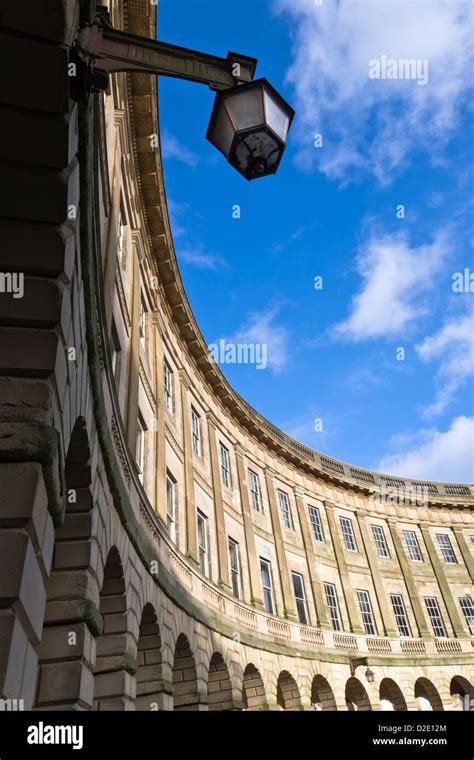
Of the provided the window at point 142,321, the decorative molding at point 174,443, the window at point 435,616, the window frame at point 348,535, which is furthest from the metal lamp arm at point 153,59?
the window at point 435,616

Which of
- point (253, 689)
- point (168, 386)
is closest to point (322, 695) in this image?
point (253, 689)

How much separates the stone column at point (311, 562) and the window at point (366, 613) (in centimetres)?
377

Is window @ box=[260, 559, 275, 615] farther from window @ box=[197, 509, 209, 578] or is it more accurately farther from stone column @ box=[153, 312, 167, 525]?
stone column @ box=[153, 312, 167, 525]

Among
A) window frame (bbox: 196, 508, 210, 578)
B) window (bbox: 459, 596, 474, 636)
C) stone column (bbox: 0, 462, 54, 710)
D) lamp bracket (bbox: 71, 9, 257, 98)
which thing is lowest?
stone column (bbox: 0, 462, 54, 710)

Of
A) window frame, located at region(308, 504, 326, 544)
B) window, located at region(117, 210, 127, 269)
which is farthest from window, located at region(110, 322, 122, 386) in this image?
window frame, located at region(308, 504, 326, 544)

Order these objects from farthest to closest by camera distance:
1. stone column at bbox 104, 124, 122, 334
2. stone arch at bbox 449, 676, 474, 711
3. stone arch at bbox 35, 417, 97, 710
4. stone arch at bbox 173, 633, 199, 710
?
1. stone arch at bbox 449, 676, 474, 711
2. stone arch at bbox 173, 633, 199, 710
3. stone column at bbox 104, 124, 122, 334
4. stone arch at bbox 35, 417, 97, 710

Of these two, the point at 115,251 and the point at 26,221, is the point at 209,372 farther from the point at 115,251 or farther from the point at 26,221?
the point at 26,221

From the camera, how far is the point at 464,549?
113 feet

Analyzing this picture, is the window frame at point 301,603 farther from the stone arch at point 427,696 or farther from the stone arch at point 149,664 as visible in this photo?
the stone arch at point 149,664

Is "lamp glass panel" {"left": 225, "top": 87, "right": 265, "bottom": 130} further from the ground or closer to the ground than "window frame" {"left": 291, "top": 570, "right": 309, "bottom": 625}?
closer to the ground

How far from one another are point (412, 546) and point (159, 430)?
23569 mm

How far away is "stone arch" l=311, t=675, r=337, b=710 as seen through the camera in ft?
74.0

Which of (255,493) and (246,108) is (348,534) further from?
(246,108)

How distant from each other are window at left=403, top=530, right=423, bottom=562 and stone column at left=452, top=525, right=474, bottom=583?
3.00 m
